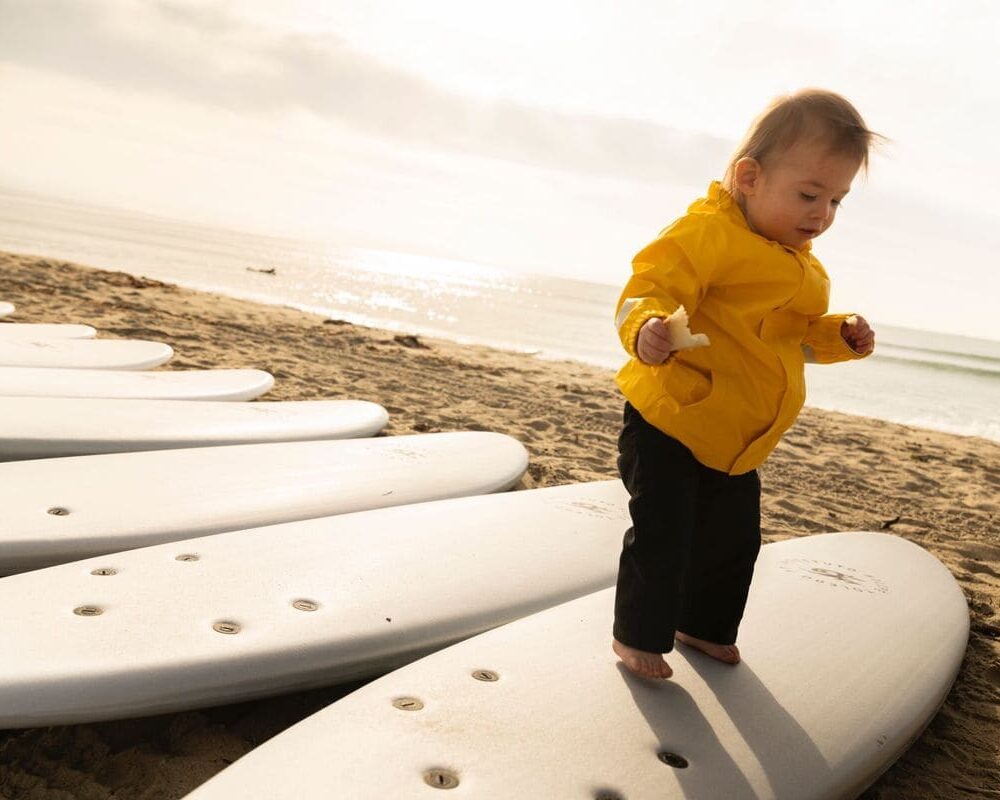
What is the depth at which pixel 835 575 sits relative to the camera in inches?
88.7

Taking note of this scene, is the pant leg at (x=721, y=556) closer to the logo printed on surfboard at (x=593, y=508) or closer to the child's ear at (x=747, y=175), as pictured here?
the child's ear at (x=747, y=175)

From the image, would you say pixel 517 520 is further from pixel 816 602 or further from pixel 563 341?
pixel 563 341

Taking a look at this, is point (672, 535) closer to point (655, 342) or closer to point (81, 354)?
point (655, 342)

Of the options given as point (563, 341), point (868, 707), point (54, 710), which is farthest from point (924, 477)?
point (563, 341)

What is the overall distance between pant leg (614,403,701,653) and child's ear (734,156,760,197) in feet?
1.38

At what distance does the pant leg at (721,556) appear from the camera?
151 centimetres

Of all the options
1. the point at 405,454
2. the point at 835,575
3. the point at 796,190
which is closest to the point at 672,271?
the point at 796,190

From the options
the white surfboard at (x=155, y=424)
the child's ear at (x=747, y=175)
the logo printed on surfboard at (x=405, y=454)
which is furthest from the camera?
Answer: the logo printed on surfboard at (x=405, y=454)

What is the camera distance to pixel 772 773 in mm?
1310

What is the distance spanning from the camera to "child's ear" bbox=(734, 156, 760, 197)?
4.58 feet

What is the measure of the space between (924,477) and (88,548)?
4.14 m

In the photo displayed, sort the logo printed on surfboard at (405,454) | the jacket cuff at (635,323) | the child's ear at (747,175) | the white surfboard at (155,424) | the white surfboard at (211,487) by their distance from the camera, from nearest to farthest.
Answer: the jacket cuff at (635,323)
the child's ear at (747,175)
the white surfboard at (211,487)
the white surfboard at (155,424)
the logo printed on surfboard at (405,454)

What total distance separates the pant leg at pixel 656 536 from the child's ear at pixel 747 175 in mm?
420

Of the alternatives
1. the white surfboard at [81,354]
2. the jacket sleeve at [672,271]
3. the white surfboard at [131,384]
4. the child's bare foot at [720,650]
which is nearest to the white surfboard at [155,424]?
the white surfboard at [131,384]
